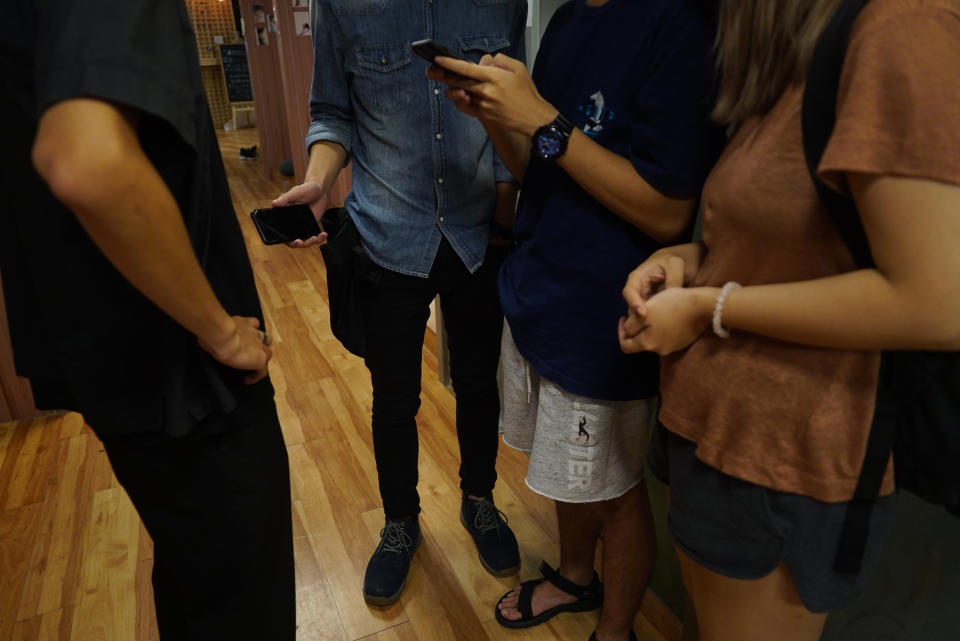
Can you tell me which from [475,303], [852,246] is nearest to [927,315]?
[852,246]

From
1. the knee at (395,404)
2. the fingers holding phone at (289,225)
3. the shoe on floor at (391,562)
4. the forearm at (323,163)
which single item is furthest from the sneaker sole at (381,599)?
the forearm at (323,163)

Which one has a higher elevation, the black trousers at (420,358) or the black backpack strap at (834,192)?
the black backpack strap at (834,192)

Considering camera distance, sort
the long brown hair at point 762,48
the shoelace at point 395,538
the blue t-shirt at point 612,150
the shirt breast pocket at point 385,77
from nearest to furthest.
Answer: the long brown hair at point 762,48, the blue t-shirt at point 612,150, the shirt breast pocket at point 385,77, the shoelace at point 395,538

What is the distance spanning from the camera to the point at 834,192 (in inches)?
25.9

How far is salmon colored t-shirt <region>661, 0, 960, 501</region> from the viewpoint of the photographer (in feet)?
1.85

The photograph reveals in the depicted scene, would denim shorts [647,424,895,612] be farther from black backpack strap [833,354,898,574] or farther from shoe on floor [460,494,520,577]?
shoe on floor [460,494,520,577]

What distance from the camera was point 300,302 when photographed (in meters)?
3.41

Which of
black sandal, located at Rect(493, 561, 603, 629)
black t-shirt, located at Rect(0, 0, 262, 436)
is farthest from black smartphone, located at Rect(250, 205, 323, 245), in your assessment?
black sandal, located at Rect(493, 561, 603, 629)

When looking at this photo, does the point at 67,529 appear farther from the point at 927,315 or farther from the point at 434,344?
the point at 927,315

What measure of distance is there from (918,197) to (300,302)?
3156mm

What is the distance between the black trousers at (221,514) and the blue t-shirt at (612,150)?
0.51 metres

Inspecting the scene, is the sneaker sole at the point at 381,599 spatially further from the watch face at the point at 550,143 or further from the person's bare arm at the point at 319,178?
the watch face at the point at 550,143

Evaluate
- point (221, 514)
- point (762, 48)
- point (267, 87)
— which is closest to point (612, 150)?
point (762, 48)

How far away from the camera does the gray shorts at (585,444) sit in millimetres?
1178
